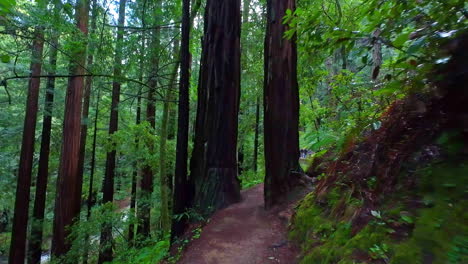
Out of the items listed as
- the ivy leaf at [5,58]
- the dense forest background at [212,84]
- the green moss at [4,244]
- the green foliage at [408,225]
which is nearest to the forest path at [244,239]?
the dense forest background at [212,84]

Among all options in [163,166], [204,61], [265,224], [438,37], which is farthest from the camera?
[163,166]

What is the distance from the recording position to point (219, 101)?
6.86 m

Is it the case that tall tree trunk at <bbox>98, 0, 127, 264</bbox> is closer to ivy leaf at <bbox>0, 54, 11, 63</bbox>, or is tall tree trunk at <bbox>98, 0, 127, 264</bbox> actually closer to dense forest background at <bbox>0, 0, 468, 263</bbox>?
dense forest background at <bbox>0, 0, 468, 263</bbox>

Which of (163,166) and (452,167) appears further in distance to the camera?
(163,166)

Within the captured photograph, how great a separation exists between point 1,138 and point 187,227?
13407 mm

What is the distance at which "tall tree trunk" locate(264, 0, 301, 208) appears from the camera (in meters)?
5.95

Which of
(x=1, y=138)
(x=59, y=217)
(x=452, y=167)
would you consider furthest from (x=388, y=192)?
(x=1, y=138)

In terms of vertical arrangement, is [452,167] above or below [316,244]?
above

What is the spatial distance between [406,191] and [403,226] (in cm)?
33

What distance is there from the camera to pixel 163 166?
848 cm

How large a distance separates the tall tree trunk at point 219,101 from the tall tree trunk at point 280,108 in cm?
105

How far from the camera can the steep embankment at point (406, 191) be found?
5.54 feet

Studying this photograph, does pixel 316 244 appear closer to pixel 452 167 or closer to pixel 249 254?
pixel 249 254

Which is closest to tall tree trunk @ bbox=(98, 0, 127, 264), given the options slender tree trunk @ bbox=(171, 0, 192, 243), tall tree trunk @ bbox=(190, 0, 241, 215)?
tall tree trunk @ bbox=(190, 0, 241, 215)
